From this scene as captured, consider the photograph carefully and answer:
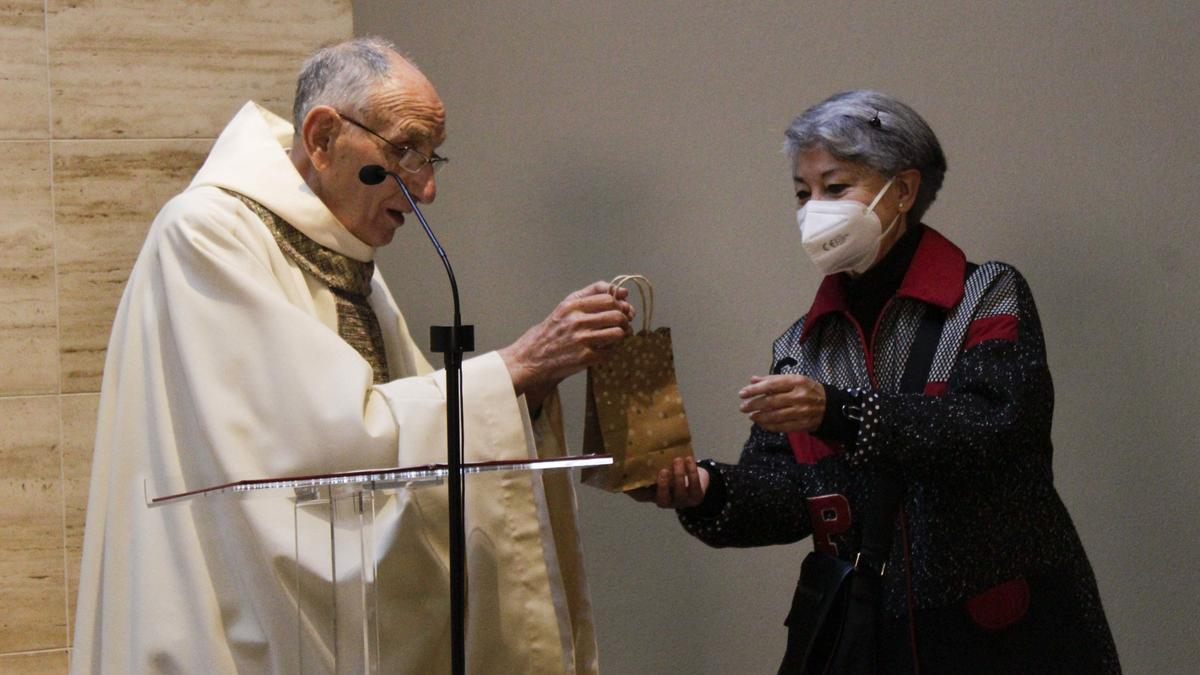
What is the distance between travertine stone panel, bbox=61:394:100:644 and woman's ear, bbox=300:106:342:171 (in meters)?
0.99

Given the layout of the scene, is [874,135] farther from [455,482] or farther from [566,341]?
[455,482]

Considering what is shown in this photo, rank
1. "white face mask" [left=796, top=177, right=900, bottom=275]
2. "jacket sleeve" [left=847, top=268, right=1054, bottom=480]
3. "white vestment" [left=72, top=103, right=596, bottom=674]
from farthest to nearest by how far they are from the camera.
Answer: "white face mask" [left=796, top=177, right=900, bottom=275], "jacket sleeve" [left=847, top=268, right=1054, bottom=480], "white vestment" [left=72, top=103, right=596, bottom=674]

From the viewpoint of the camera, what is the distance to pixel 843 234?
3084 millimetres

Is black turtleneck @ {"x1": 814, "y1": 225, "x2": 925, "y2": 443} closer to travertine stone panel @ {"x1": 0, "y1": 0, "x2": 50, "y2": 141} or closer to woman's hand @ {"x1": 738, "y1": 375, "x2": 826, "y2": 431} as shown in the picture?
woman's hand @ {"x1": 738, "y1": 375, "x2": 826, "y2": 431}

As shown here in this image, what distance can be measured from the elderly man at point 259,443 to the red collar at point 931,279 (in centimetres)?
62

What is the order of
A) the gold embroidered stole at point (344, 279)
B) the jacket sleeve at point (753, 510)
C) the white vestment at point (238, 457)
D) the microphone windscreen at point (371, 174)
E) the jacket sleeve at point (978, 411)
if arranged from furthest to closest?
1. the jacket sleeve at point (753, 510)
2. the gold embroidered stole at point (344, 279)
3. the jacket sleeve at point (978, 411)
4. the white vestment at point (238, 457)
5. the microphone windscreen at point (371, 174)

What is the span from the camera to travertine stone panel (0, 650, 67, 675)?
353 centimetres

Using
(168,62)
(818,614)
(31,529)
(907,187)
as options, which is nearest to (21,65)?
(168,62)

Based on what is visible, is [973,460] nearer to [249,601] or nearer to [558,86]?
[249,601]

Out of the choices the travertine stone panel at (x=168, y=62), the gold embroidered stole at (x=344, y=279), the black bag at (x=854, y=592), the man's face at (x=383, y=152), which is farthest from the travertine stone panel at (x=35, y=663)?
the black bag at (x=854, y=592)

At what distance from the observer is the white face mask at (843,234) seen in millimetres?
3088

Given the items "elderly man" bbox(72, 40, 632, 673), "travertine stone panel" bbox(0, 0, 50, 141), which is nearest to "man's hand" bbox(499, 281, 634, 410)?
"elderly man" bbox(72, 40, 632, 673)

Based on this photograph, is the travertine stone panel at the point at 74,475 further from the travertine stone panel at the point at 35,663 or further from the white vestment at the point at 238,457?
the white vestment at the point at 238,457

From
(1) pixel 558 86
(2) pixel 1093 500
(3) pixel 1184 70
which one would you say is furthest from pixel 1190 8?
(1) pixel 558 86
